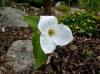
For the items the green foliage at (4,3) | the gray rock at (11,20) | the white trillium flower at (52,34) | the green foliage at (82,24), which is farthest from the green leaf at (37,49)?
the green foliage at (4,3)

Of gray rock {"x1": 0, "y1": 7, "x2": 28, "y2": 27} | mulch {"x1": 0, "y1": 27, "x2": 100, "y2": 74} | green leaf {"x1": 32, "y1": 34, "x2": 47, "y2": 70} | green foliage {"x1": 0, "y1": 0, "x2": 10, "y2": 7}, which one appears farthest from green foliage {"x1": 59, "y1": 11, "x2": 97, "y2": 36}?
green foliage {"x1": 0, "y1": 0, "x2": 10, "y2": 7}

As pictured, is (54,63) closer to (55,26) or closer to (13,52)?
(13,52)

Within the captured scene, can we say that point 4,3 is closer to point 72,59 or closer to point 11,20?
point 11,20

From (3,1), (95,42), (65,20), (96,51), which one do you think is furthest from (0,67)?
(3,1)

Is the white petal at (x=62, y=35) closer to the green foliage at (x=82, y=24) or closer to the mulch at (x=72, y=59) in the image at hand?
the mulch at (x=72, y=59)

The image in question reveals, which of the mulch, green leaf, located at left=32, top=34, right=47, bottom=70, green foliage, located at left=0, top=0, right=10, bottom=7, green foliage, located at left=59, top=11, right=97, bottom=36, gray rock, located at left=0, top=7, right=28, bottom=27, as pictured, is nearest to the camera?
green leaf, located at left=32, top=34, right=47, bottom=70

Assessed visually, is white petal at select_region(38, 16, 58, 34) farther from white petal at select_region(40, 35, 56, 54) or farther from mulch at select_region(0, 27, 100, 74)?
mulch at select_region(0, 27, 100, 74)

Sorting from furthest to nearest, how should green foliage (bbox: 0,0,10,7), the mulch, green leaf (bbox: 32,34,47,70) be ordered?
green foliage (bbox: 0,0,10,7) → the mulch → green leaf (bbox: 32,34,47,70)
